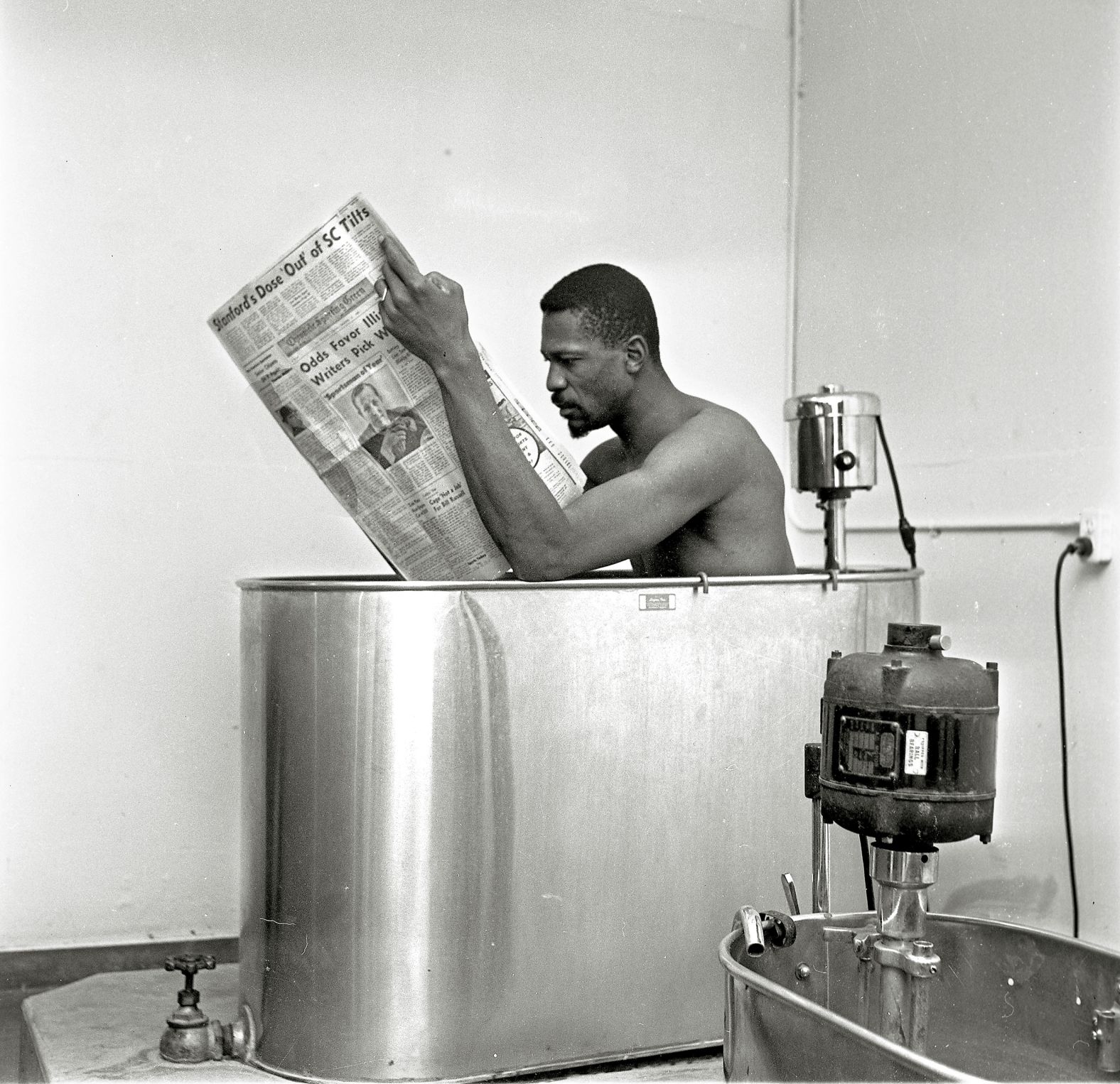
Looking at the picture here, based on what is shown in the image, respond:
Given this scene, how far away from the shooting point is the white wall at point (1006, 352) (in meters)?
2.01

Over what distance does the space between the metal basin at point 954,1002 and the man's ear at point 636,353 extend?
0.83 m

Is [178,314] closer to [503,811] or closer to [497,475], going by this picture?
[497,475]

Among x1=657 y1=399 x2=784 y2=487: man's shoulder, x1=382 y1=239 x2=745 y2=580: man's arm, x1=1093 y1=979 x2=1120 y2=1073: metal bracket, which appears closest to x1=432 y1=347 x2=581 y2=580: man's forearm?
x1=382 y1=239 x2=745 y2=580: man's arm

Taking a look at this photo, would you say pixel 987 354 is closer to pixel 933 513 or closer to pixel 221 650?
pixel 933 513

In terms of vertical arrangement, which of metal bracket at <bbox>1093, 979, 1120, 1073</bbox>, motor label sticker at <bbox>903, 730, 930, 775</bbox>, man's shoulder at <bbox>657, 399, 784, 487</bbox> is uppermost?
man's shoulder at <bbox>657, 399, 784, 487</bbox>

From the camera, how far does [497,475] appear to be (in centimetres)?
158

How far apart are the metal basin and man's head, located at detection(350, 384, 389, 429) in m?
0.72

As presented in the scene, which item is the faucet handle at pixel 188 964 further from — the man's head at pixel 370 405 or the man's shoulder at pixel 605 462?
the man's shoulder at pixel 605 462

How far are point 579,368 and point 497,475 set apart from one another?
0.34m

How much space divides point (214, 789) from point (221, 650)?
0.80 ft

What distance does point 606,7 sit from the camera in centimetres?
269

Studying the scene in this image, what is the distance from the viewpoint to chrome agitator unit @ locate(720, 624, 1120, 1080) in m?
1.14

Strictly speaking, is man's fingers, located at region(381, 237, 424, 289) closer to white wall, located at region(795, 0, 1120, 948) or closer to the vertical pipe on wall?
white wall, located at region(795, 0, 1120, 948)

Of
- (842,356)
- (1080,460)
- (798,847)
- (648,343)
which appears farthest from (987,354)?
(798,847)
